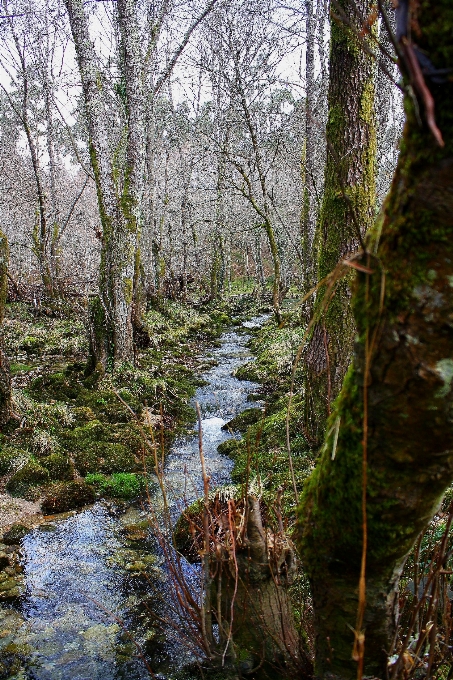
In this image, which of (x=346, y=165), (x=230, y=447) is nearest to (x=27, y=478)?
(x=230, y=447)

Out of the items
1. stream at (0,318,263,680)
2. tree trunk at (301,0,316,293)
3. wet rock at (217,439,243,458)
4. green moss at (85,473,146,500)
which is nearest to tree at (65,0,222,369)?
wet rock at (217,439,243,458)

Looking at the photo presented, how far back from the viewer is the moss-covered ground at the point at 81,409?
629 centimetres

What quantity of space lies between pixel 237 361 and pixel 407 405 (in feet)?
37.9

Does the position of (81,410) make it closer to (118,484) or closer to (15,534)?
(118,484)

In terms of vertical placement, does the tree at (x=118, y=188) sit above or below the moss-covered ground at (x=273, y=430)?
above

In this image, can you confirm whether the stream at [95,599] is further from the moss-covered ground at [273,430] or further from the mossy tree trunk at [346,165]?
the mossy tree trunk at [346,165]

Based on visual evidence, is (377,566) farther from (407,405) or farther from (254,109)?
(254,109)

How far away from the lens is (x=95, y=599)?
445 centimetres

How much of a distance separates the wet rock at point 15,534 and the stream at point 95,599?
0.07m

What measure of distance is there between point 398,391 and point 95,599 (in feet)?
13.8

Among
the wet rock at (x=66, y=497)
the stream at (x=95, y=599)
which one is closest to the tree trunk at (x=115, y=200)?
the wet rock at (x=66, y=497)

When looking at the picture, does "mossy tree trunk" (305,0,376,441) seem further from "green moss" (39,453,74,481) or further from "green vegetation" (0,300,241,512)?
"green moss" (39,453,74,481)

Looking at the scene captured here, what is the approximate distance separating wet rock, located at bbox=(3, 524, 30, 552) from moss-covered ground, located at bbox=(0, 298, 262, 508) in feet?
1.67

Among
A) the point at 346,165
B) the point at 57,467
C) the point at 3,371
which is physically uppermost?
the point at 346,165
